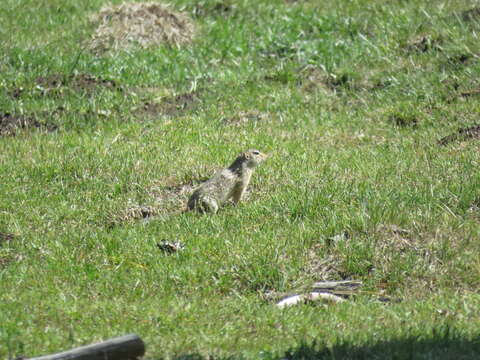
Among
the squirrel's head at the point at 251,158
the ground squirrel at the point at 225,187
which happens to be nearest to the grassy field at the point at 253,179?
the ground squirrel at the point at 225,187

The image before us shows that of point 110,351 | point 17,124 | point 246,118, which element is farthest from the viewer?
point 246,118

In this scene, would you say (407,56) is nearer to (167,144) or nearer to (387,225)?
(167,144)

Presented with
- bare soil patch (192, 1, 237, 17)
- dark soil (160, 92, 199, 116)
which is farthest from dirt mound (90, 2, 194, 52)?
dark soil (160, 92, 199, 116)

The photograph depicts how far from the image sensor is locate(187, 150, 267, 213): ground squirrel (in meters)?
8.86

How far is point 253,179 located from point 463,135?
112 inches

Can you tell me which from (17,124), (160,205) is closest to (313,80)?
(17,124)

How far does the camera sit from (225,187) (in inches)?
351

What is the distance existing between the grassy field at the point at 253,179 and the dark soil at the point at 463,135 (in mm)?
35

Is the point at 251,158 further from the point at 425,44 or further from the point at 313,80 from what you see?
the point at 425,44

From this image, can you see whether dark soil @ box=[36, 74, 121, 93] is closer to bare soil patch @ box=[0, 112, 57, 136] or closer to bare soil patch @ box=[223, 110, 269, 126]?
bare soil patch @ box=[0, 112, 57, 136]

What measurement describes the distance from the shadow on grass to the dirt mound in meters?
9.14

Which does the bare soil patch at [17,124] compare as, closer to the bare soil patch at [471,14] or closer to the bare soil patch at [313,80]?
the bare soil patch at [313,80]

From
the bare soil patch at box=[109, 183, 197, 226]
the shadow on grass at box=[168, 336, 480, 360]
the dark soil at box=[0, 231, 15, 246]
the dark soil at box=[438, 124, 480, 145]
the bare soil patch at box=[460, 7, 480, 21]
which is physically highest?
the shadow on grass at box=[168, 336, 480, 360]

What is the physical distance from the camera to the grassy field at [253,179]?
21.3ft
